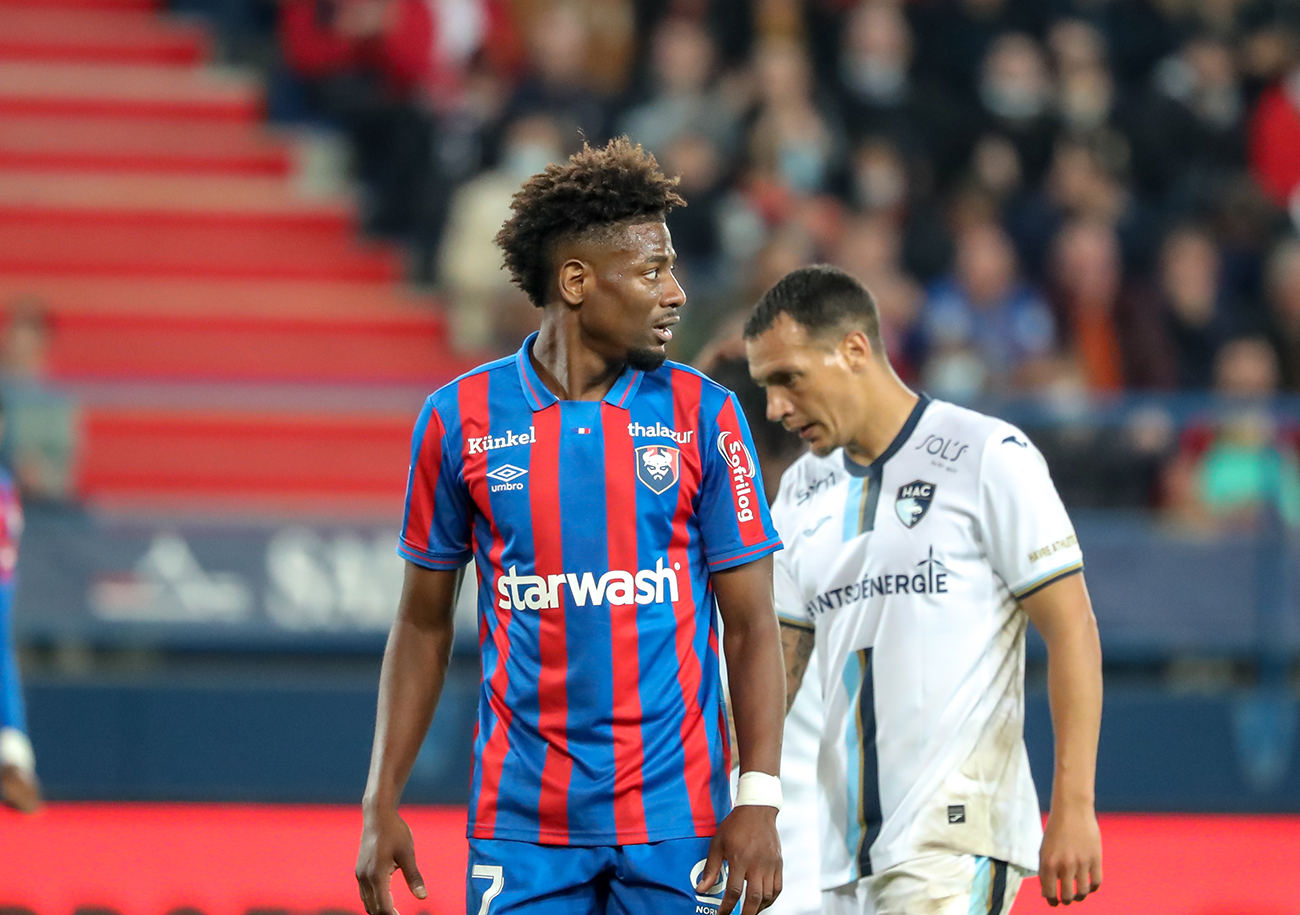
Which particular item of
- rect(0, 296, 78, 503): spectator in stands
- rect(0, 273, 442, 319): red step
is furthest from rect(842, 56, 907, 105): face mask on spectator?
rect(0, 296, 78, 503): spectator in stands

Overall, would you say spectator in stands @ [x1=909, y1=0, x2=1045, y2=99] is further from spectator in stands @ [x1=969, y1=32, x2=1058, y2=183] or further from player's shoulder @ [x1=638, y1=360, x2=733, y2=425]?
player's shoulder @ [x1=638, y1=360, x2=733, y2=425]

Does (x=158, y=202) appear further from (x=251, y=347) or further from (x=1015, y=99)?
(x=1015, y=99)

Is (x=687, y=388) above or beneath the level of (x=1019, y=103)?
beneath

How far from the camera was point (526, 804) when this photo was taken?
299 centimetres

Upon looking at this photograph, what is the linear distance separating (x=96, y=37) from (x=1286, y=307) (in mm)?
8398

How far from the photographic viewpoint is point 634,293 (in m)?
3.04

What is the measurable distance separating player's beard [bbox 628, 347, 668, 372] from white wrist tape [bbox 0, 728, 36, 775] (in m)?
3.00

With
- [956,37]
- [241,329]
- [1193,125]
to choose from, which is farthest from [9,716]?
[1193,125]

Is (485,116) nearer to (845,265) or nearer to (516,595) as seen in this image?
(845,265)

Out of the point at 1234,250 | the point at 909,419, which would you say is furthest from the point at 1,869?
the point at 1234,250

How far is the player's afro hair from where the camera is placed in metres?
3.04

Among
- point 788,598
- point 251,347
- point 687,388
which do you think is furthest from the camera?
point 251,347

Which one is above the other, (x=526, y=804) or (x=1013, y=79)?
(x=1013, y=79)

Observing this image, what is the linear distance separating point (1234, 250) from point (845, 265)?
8.14 feet
